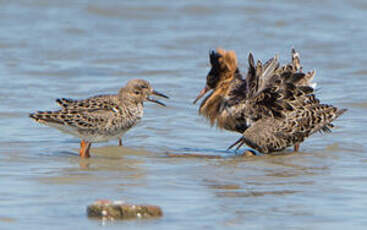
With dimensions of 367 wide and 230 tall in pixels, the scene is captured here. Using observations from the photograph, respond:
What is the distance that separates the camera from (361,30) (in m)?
21.5

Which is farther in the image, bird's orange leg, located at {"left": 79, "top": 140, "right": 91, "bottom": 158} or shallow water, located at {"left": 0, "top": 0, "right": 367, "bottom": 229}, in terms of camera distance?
bird's orange leg, located at {"left": 79, "top": 140, "right": 91, "bottom": 158}

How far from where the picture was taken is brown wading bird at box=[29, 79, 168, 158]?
10320 millimetres

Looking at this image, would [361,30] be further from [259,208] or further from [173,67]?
[259,208]

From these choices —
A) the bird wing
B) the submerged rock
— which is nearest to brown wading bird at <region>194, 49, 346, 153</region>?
the bird wing

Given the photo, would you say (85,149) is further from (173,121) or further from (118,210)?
(118,210)

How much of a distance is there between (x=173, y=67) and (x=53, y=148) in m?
6.71

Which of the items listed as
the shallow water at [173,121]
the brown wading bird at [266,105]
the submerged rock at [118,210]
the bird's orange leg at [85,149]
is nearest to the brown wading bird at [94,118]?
the bird's orange leg at [85,149]

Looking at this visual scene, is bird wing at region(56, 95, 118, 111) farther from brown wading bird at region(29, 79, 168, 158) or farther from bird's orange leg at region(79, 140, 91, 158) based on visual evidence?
bird's orange leg at region(79, 140, 91, 158)

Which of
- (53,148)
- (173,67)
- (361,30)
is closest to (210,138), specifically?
(53,148)

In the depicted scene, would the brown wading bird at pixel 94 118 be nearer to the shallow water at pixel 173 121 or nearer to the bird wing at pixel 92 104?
the bird wing at pixel 92 104

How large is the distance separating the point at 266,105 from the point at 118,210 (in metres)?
3.96

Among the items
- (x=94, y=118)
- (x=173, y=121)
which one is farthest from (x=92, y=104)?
(x=173, y=121)

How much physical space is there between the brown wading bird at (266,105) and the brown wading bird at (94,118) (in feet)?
3.36

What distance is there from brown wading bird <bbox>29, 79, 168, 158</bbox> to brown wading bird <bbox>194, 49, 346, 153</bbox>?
102 cm
